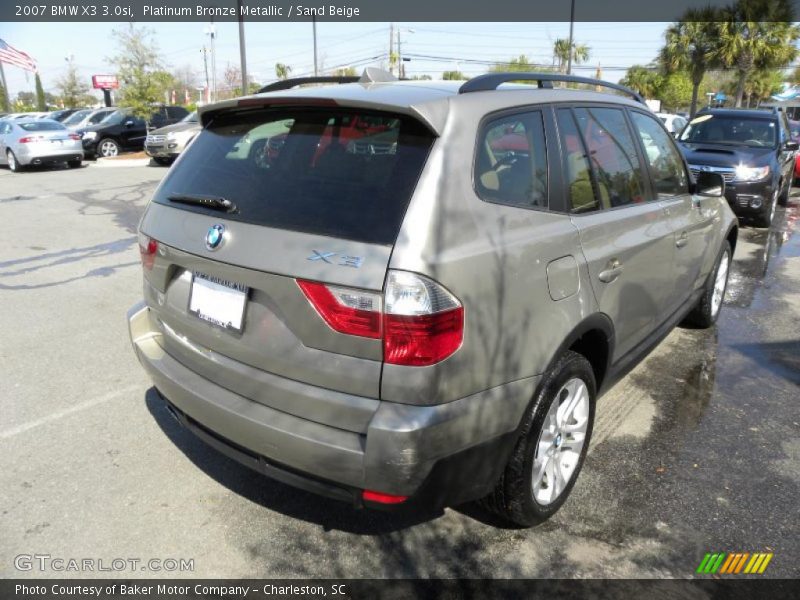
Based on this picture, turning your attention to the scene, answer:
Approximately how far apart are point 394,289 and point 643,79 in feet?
211

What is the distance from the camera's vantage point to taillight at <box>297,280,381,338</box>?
6.57 ft

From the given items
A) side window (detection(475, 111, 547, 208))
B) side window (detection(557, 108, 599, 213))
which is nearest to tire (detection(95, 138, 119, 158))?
side window (detection(557, 108, 599, 213))

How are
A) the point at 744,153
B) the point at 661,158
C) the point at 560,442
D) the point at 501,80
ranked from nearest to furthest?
1. the point at 501,80
2. the point at 560,442
3. the point at 661,158
4. the point at 744,153

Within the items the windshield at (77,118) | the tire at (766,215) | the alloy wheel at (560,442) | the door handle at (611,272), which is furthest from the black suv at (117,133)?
the alloy wheel at (560,442)

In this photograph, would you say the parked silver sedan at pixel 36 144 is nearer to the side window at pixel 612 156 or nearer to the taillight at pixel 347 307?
the side window at pixel 612 156

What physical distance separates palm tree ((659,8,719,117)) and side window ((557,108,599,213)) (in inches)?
1349

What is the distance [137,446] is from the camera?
3293mm

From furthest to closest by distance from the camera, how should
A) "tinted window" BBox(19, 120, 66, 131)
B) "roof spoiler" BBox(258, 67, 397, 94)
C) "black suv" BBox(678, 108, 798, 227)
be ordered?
1. "tinted window" BBox(19, 120, 66, 131)
2. "black suv" BBox(678, 108, 798, 227)
3. "roof spoiler" BBox(258, 67, 397, 94)

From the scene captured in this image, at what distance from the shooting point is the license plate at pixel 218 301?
2324 millimetres

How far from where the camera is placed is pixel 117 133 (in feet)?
69.3

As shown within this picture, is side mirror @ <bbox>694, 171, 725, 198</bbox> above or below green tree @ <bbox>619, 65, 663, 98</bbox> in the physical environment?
below

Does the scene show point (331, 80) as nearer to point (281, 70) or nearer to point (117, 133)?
point (117, 133)

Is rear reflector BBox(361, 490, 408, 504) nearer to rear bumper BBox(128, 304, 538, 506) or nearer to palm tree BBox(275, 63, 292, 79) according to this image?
rear bumper BBox(128, 304, 538, 506)

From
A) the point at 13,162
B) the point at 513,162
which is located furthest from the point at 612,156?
the point at 13,162
